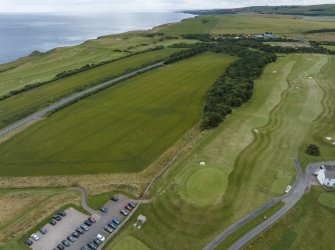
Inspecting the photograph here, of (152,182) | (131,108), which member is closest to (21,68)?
(131,108)

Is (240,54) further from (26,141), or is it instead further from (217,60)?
(26,141)

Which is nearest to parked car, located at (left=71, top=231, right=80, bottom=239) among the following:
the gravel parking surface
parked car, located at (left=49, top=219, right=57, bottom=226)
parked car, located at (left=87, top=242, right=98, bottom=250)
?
the gravel parking surface

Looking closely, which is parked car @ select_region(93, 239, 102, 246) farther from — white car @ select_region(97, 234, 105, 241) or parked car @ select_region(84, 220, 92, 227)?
parked car @ select_region(84, 220, 92, 227)

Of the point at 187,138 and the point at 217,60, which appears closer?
the point at 187,138

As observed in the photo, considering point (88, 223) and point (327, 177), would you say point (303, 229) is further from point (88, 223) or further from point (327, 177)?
point (88, 223)

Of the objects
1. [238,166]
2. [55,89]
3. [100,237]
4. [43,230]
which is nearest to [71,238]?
[100,237]

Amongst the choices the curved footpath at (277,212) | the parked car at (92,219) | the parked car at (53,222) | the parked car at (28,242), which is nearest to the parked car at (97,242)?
the parked car at (92,219)
